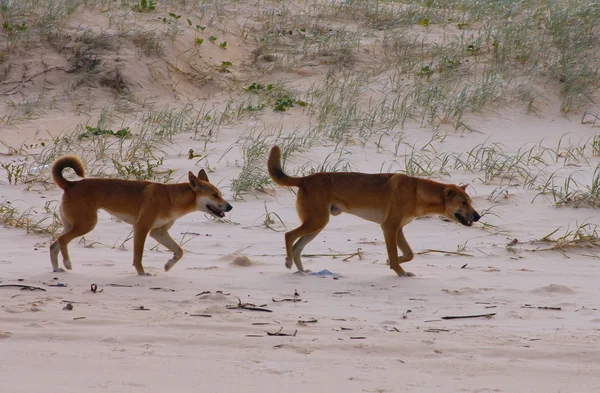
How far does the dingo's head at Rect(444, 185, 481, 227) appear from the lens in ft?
27.1

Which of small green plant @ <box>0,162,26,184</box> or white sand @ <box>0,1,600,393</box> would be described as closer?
white sand @ <box>0,1,600,393</box>

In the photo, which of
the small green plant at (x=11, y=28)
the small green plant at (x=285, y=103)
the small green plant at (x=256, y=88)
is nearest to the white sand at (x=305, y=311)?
the small green plant at (x=285, y=103)

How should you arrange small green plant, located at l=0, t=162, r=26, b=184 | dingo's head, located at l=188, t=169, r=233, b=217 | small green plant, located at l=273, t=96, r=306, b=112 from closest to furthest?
1. dingo's head, located at l=188, t=169, r=233, b=217
2. small green plant, located at l=0, t=162, r=26, b=184
3. small green plant, located at l=273, t=96, r=306, b=112

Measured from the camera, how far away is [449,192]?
8.25 m

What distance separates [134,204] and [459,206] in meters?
3.02

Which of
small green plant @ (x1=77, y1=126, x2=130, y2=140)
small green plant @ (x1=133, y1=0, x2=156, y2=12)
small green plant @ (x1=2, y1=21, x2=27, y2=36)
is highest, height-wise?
small green plant @ (x1=133, y1=0, x2=156, y2=12)

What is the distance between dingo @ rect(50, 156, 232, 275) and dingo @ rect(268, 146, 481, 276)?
2.40 ft

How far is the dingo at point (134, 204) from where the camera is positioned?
7707mm

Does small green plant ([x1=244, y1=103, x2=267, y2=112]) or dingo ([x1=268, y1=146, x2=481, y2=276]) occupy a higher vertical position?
small green plant ([x1=244, y1=103, x2=267, y2=112])

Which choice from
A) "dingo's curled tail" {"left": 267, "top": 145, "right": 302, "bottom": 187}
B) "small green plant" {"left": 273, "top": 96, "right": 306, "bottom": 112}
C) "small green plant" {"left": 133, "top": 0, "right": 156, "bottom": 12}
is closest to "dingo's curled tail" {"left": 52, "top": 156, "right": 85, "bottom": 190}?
"dingo's curled tail" {"left": 267, "top": 145, "right": 302, "bottom": 187}

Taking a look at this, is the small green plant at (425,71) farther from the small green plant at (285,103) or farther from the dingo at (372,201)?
the dingo at (372,201)

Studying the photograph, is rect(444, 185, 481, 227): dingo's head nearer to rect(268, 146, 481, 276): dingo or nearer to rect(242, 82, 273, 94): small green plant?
rect(268, 146, 481, 276): dingo

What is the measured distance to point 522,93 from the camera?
15117 millimetres

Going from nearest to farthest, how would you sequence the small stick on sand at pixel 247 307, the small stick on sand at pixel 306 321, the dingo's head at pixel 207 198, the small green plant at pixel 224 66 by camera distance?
the small stick on sand at pixel 306 321, the small stick on sand at pixel 247 307, the dingo's head at pixel 207 198, the small green plant at pixel 224 66
